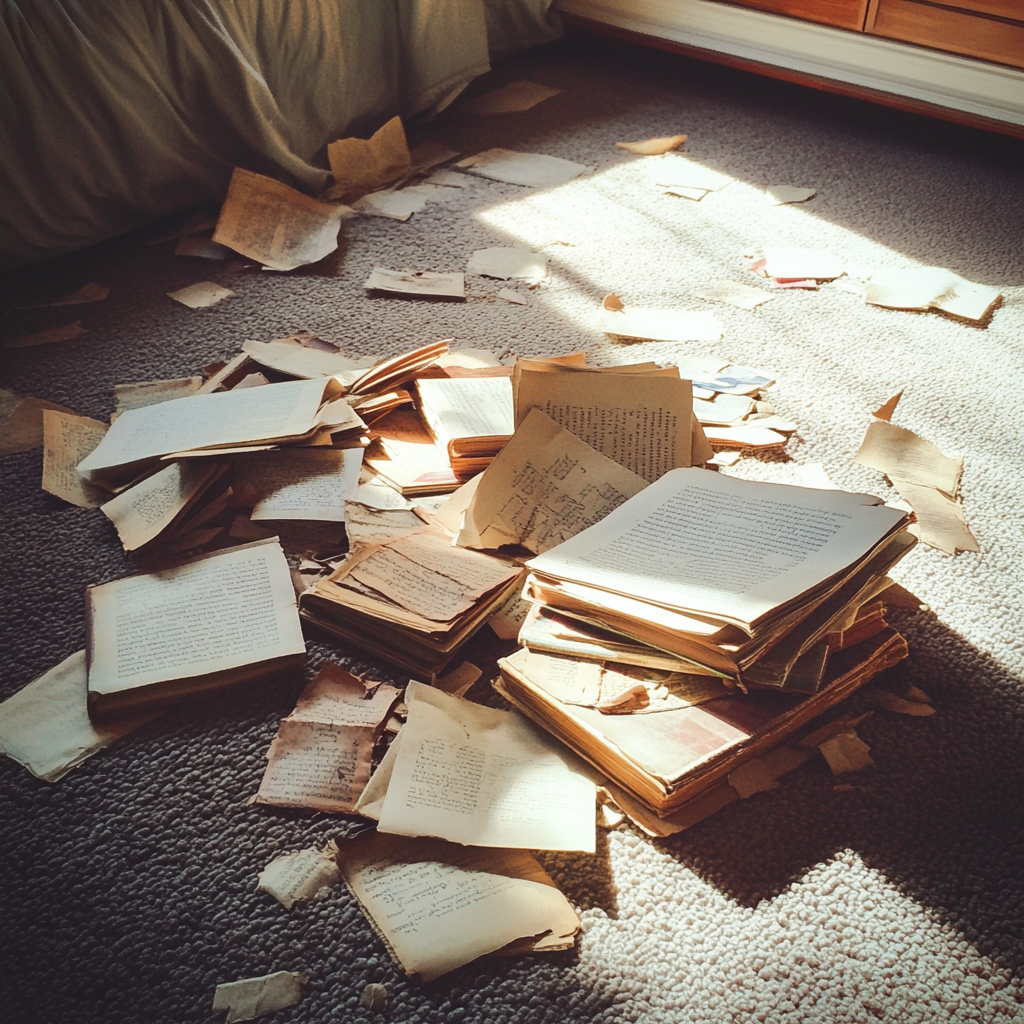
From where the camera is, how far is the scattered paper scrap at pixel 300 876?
0.87 m

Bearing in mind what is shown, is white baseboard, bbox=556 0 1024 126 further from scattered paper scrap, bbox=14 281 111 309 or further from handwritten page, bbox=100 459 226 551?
handwritten page, bbox=100 459 226 551

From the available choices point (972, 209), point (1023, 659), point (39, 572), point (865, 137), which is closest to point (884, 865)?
point (1023, 659)

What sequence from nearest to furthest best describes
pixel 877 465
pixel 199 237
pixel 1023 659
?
1. pixel 1023 659
2. pixel 877 465
3. pixel 199 237

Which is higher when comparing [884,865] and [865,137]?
[865,137]

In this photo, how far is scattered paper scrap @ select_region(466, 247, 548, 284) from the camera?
1.89 meters

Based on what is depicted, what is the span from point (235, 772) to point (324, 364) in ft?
2.49

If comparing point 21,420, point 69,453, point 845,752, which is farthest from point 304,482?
point 845,752

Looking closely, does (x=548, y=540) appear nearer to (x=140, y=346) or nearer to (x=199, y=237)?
(x=140, y=346)

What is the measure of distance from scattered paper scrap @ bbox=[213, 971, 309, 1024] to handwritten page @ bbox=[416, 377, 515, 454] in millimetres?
706

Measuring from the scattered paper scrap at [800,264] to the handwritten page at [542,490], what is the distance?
0.87 meters

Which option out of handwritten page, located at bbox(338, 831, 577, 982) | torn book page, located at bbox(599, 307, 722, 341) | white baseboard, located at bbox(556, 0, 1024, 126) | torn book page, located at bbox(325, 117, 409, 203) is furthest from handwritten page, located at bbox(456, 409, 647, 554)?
white baseboard, located at bbox(556, 0, 1024, 126)

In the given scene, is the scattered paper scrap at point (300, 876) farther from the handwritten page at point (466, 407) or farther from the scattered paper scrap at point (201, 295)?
the scattered paper scrap at point (201, 295)

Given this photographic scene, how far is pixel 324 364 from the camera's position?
1547 millimetres

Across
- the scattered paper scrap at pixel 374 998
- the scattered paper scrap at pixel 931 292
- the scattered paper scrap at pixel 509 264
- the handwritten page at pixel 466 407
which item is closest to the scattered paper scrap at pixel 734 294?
the scattered paper scrap at pixel 931 292
